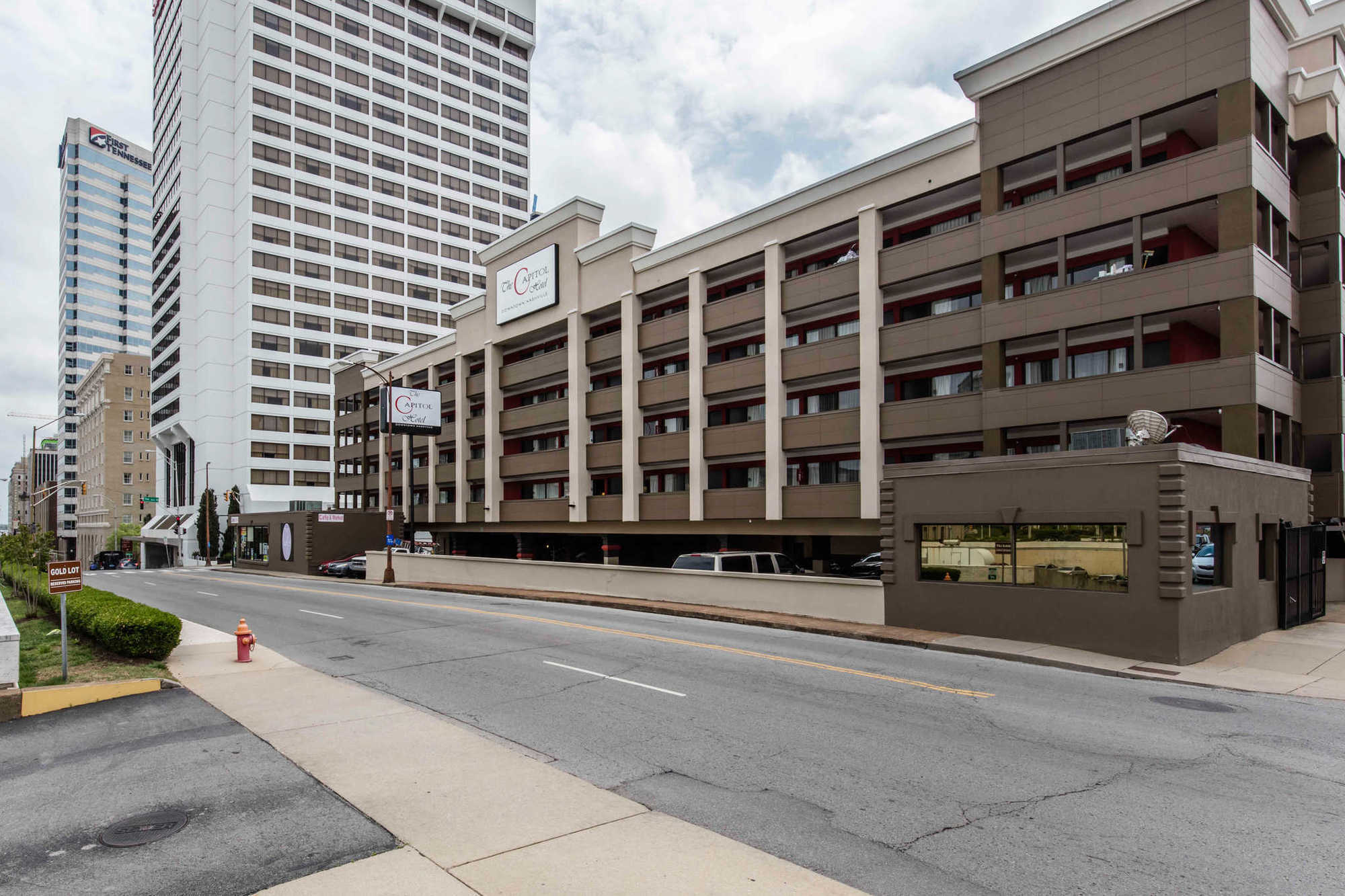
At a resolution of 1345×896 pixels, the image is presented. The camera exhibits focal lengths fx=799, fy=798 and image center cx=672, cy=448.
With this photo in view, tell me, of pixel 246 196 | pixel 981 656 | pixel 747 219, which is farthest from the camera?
pixel 246 196

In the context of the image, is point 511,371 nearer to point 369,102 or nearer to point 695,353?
point 695,353

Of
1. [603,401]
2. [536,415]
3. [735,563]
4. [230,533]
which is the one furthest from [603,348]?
[230,533]

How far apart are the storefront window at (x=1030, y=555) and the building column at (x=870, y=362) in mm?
12148

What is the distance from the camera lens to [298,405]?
80.6m

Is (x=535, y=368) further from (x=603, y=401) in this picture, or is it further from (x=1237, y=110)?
(x=1237, y=110)

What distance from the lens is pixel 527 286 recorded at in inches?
1879

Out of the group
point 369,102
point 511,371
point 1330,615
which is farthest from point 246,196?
point 1330,615

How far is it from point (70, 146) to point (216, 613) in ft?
548

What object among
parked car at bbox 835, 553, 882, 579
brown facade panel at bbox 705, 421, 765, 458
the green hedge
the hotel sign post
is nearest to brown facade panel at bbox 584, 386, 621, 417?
brown facade panel at bbox 705, 421, 765, 458

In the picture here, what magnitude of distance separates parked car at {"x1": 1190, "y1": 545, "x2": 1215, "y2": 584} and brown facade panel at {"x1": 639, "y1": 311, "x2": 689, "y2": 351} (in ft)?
74.7

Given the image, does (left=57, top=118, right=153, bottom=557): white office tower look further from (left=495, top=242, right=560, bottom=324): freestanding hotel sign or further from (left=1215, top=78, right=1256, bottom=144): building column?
(left=1215, top=78, right=1256, bottom=144): building column

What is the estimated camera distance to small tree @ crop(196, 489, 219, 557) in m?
72.8

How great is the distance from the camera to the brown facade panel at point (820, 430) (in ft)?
105

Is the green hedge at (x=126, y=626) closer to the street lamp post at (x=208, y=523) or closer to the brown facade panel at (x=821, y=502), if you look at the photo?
the brown facade panel at (x=821, y=502)
